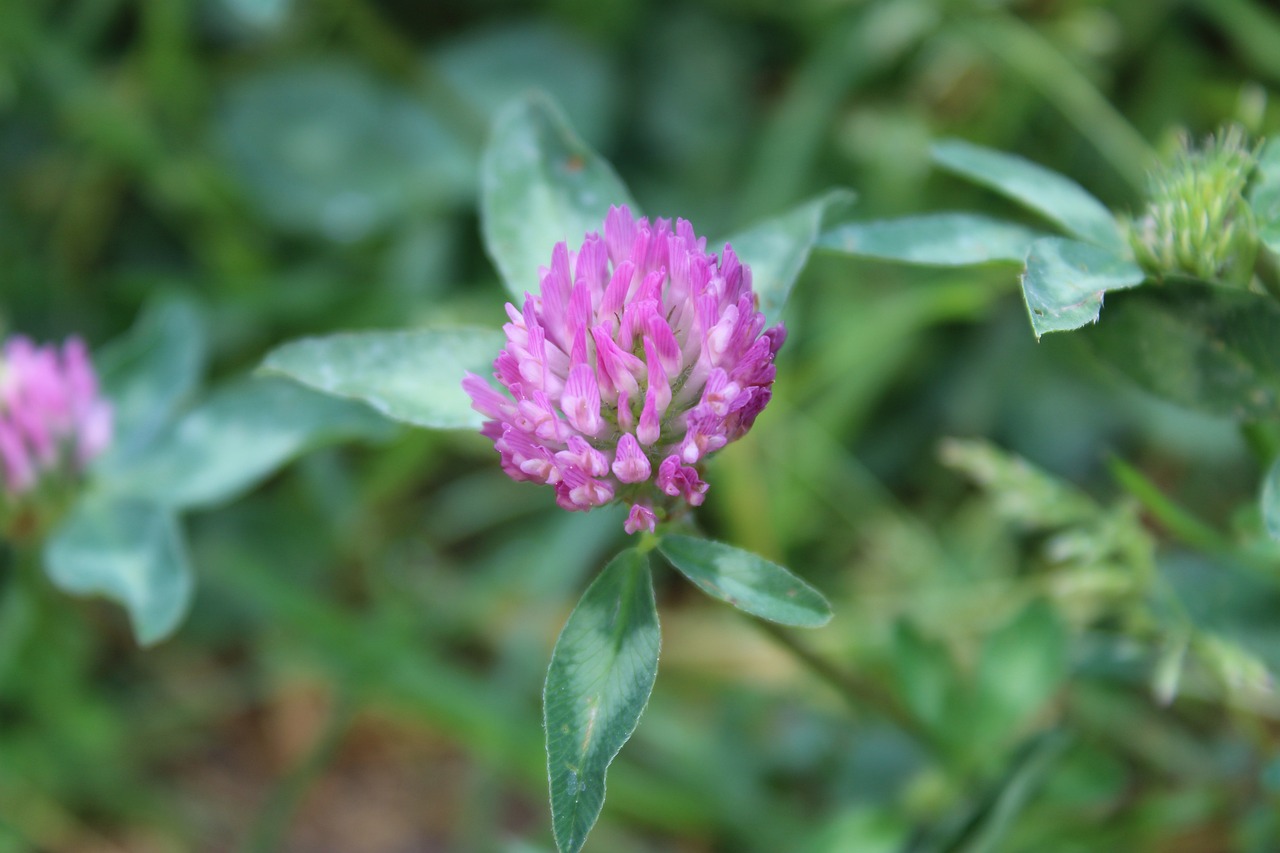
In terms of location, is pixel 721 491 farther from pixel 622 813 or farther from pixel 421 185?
pixel 421 185

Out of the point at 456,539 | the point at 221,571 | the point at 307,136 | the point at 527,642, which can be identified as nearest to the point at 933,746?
the point at 527,642

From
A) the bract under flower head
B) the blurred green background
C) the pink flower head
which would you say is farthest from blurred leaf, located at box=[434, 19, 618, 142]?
the bract under flower head

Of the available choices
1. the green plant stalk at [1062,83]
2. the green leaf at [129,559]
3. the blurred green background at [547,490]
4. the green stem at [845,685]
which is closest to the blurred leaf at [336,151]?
the blurred green background at [547,490]

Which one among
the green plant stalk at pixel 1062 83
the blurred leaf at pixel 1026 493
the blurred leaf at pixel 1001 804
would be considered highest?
the green plant stalk at pixel 1062 83

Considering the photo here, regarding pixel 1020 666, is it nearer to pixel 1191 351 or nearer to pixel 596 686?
pixel 1191 351

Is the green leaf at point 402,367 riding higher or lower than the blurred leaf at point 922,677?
higher

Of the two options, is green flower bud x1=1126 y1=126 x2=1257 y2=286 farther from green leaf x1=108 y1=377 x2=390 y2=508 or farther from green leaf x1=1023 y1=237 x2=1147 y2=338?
green leaf x1=108 y1=377 x2=390 y2=508

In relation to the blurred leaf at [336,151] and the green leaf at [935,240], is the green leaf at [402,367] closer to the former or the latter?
the green leaf at [935,240]
